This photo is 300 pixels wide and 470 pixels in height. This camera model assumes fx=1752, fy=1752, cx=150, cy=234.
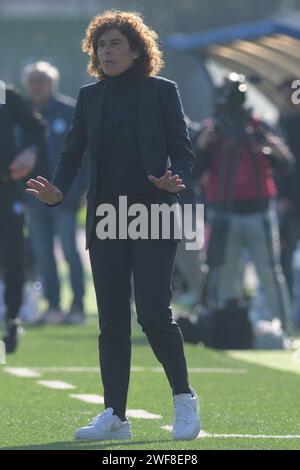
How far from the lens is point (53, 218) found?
17016 millimetres

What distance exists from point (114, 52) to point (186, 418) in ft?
5.53

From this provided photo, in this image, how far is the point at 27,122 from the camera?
12555mm

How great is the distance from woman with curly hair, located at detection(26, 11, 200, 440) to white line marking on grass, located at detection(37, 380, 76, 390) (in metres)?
2.53

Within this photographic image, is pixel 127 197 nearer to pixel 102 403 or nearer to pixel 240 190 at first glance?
pixel 102 403

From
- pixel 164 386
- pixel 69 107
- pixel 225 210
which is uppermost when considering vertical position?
pixel 69 107

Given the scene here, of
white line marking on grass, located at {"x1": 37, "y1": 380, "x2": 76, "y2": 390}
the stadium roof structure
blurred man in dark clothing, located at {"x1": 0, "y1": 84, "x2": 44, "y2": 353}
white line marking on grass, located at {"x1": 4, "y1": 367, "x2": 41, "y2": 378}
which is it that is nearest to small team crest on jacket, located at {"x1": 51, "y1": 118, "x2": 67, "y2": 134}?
the stadium roof structure

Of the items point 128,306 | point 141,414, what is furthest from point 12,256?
point 128,306

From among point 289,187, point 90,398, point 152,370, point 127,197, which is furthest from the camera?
point 289,187

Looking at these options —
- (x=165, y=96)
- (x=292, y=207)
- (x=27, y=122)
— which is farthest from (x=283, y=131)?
(x=165, y=96)

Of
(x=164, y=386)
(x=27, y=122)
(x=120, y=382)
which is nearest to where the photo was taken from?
(x=120, y=382)

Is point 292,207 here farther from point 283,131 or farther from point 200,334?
point 200,334

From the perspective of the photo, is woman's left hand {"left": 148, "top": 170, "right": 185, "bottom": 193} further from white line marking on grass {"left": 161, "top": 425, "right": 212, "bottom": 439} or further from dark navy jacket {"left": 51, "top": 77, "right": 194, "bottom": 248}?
white line marking on grass {"left": 161, "top": 425, "right": 212, "bottom": 439}

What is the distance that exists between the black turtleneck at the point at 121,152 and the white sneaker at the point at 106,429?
38.6 inches

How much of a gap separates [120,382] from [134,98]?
129 centimetres
